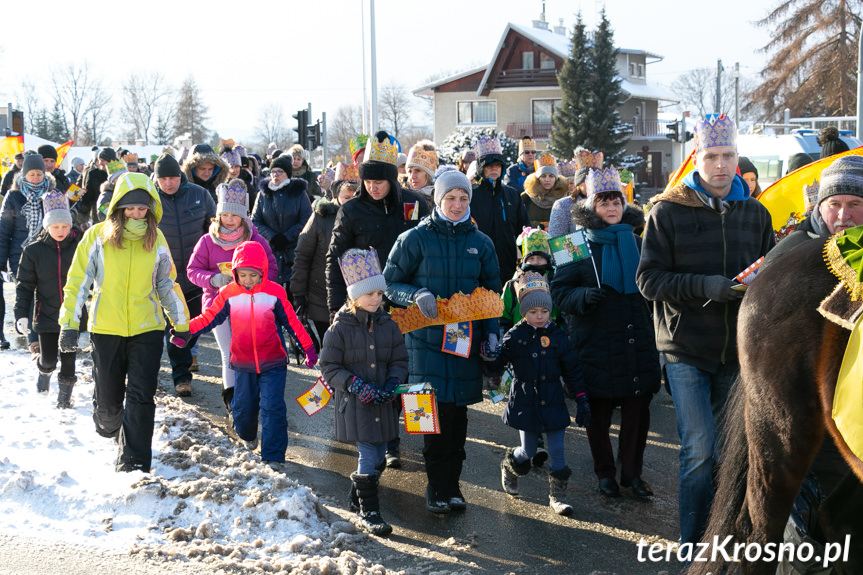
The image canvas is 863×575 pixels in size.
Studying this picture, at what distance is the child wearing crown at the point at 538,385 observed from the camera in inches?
215

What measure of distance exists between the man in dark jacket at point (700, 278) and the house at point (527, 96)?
48.6 metres

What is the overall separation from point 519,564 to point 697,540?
36.7 inches

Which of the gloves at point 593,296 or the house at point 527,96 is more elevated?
the house at point 527,96

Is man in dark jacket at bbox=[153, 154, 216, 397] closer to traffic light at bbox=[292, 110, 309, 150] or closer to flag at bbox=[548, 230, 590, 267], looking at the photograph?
flag at bbox=[548, 230, 590, 267]

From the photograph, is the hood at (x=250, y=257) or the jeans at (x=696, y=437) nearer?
the jeans at (x=696, y=437)

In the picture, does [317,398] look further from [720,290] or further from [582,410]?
[720,290]

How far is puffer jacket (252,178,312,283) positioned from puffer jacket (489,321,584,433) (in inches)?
164

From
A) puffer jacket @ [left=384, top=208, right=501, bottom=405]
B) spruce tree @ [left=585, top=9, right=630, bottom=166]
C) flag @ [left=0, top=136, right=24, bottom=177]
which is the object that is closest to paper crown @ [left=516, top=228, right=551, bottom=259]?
puffer jacket @ [left=384, top=208, right=501, bottom=405]

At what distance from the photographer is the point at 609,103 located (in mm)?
46344

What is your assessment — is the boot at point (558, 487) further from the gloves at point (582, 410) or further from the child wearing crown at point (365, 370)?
the child wearing crown at point (365, 370)

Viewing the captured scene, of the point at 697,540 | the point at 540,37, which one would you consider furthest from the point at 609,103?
the point at 697,540

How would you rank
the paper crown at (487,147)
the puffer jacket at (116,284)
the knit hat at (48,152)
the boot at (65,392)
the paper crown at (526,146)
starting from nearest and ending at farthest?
the puffer jacket at (116,284) < the boot at (65,392) < the paper crown at (487,147) < the knit hat at (48,152) < the paper crown at (526,146)

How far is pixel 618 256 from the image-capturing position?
5.89 m

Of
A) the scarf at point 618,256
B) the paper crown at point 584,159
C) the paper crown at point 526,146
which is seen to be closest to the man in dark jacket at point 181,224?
the scarf at point 618,256
